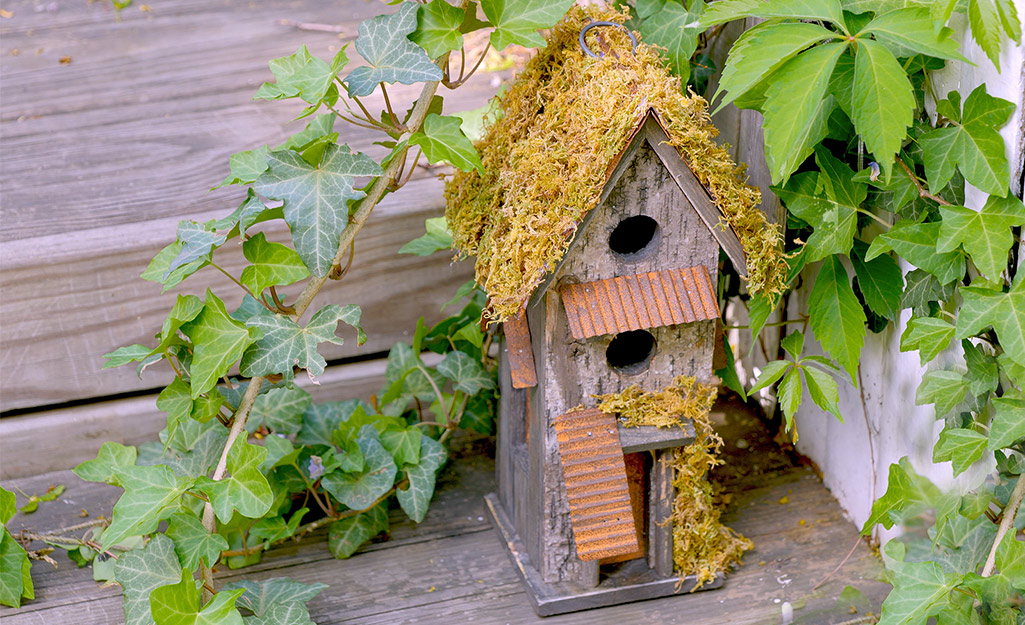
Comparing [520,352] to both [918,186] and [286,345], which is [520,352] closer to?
[286,345]

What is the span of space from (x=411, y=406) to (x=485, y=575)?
57cm

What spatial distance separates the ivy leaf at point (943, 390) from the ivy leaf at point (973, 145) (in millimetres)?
314

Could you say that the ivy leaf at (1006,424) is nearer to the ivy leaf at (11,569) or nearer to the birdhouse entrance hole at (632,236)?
the birdhouse entrance hole at (632,236)

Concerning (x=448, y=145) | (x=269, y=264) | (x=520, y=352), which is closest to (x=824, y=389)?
(x=520, y=352)

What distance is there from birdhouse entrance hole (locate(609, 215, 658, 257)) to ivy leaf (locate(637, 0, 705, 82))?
0.89ft

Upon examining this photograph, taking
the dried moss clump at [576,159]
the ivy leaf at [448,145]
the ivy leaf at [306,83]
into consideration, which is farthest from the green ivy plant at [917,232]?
the ivy leaf at [306,83]

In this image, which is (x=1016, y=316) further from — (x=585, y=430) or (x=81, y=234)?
(x=81, y=234)

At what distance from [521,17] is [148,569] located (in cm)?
110

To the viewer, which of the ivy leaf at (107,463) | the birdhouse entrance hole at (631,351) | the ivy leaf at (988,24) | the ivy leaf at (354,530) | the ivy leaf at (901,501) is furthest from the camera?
the ivy leaf at (354,530)

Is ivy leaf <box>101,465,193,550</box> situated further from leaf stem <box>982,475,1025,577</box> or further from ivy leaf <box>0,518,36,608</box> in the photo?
leaf stem <box>982,475,1025,577</box>

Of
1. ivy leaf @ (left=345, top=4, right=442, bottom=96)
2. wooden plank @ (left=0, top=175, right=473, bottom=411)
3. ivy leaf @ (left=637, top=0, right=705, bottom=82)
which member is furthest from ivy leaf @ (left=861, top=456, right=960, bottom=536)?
wooden plank @ (left=0, top=175, right=473, bottom=411)

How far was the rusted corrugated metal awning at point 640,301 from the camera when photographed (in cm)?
155

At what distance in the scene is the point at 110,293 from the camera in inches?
82.4

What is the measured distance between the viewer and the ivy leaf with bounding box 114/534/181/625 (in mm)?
1590
